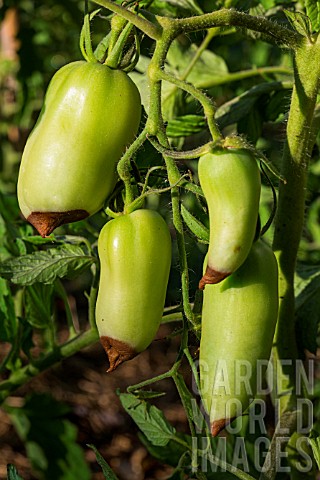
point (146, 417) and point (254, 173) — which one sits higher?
point (254, 173)

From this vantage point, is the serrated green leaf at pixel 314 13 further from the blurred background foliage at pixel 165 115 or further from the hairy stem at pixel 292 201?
the blurred background foliage at pixel 165 115

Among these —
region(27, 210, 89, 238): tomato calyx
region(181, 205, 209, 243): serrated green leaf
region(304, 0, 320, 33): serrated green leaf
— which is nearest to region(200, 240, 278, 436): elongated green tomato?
region(181, 205, 209, 243): serrated green leaf

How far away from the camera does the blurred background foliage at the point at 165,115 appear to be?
1195mm

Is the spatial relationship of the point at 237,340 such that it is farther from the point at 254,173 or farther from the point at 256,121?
the point at 256,121

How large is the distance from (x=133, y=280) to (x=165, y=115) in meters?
0.64

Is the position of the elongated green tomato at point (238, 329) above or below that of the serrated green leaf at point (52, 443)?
above

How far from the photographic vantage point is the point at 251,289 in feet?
2.50

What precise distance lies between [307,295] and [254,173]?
487mm

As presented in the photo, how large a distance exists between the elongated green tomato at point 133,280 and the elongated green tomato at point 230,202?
74 millimetres

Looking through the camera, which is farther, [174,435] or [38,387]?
[38,387]

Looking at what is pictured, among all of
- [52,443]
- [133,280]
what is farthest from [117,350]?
[52,443]

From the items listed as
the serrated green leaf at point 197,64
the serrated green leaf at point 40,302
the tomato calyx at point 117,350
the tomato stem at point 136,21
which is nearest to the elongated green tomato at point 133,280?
the tomato calyx at point 117,350

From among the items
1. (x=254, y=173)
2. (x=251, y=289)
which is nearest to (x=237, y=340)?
(x=251, y=289)

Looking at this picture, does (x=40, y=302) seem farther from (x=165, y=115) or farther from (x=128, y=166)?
(x=128, y=166)
